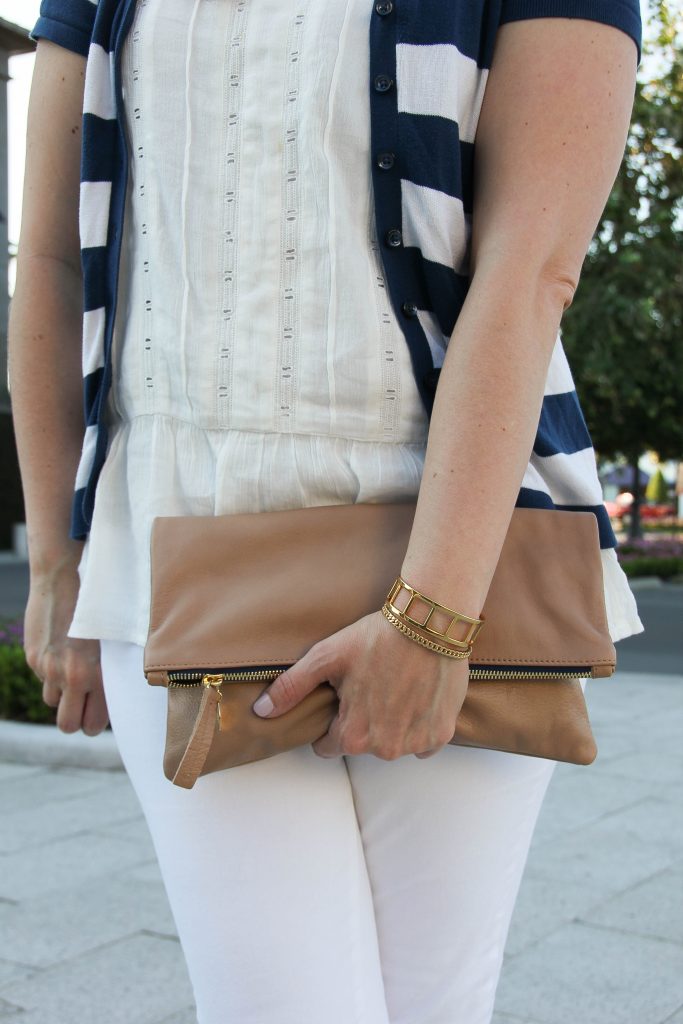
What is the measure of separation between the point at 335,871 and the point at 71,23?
105cm

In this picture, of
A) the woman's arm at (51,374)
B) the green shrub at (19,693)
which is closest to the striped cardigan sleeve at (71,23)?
the woman's arm at (51,374)

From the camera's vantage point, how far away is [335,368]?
1181 mm

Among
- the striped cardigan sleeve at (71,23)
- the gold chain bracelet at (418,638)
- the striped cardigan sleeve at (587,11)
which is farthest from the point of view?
the striped cardigan sleeve at (71,23)

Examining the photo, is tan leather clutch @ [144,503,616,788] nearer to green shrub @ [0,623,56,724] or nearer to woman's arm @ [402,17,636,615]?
woman's arm @ [402,17,636,615]

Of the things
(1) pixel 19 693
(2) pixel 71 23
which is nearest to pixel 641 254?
(1) pixel 19 693

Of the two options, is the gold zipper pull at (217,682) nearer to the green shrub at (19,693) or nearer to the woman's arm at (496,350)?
the woman's arm at (496,350)

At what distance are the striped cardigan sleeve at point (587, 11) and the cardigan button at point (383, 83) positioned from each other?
145 mm

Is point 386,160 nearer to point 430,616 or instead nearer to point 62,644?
point 430,616

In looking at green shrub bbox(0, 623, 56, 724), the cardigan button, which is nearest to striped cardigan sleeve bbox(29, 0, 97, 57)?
the cardigan button

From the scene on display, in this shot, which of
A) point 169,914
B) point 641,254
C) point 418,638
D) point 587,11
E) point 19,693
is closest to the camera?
point 418,638

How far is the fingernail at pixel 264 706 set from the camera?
108 centimetres

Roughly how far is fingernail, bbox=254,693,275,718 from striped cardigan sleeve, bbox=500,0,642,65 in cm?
76

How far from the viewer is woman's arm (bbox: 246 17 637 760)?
106cm

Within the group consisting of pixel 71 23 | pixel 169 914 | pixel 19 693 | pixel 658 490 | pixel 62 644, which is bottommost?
pixel 658 490
